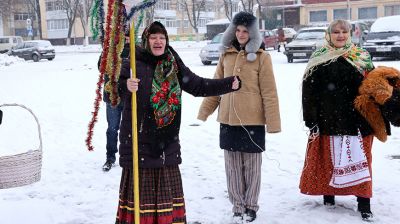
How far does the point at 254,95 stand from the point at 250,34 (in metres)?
0.51

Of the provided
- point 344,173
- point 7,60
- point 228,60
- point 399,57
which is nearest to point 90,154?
point 228,60

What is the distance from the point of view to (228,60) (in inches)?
173

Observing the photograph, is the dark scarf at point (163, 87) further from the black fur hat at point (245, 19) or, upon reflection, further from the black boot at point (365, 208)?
the black boot at point (365, 208)

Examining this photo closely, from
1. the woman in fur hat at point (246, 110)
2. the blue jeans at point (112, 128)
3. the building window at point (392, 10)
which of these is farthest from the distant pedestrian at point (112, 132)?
the building window at point (392, 10)

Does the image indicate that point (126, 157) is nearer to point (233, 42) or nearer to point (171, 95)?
point (171, 95)

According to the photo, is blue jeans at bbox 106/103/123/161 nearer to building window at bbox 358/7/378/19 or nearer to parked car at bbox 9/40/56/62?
parked car at bbox 9/40/56/62

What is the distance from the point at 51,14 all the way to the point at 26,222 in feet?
219

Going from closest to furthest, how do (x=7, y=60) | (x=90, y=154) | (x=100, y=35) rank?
1. (x=100, y=35)
2. (x=90, y=154)
3. (x=7, y=60)

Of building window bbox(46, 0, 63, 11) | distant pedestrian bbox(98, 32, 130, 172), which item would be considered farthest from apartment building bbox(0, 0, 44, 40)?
distant pedestrian bbox(98, 32, 130, 172)

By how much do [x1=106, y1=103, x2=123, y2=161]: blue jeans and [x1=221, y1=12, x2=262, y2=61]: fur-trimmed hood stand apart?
1985 mm

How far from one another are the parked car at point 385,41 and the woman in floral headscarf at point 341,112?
51.2 feet

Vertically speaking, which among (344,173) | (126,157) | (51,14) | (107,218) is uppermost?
(51,14)

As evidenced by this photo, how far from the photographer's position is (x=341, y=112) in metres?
4.39

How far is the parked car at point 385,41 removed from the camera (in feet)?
62.1
